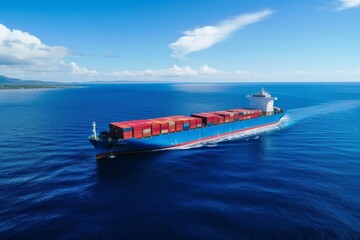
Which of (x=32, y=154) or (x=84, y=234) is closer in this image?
(x=84, y=234)

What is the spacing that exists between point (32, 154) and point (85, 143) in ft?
34.7

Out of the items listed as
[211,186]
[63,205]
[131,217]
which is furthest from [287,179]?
[63,205]

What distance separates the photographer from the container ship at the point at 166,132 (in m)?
41.1

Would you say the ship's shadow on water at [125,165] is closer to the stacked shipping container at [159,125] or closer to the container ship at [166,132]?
the container ship at [166,132]

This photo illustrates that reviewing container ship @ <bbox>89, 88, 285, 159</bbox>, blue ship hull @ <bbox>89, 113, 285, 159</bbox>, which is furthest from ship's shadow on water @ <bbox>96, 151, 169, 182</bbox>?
container ship @ <bbox>89, 88, 285, 159</bbox>

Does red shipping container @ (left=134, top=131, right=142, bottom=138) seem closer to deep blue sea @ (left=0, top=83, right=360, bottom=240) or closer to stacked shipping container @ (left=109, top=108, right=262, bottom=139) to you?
stacked shipping container @ (left=109, top=108, right=262, bottom=139)

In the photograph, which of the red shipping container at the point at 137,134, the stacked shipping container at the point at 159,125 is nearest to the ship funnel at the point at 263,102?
the stacked shipping container at the point at 159,125

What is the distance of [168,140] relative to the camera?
151 feet

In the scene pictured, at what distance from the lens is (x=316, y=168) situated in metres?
34.9

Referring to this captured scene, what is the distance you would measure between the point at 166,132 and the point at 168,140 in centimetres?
181

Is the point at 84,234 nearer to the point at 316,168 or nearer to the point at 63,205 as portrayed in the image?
the point at 63,205

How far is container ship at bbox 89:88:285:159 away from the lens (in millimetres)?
41125

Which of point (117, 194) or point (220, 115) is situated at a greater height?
point (220, 115)

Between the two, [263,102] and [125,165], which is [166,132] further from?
[263,102]
